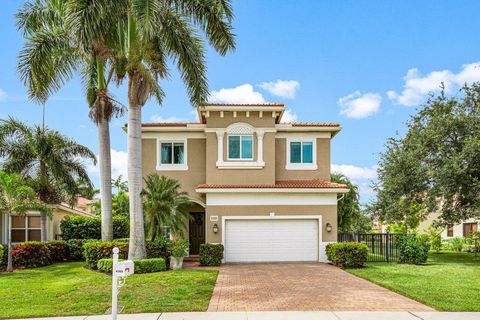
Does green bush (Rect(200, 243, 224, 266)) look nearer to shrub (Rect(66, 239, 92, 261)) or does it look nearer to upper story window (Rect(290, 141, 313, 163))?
upper story window (Rect(290, 141, 313, 163))

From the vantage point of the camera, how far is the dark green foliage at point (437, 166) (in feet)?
68.3

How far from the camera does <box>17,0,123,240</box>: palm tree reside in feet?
57.1

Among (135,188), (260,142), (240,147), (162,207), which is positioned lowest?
(162,207)

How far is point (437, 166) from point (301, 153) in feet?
22.1

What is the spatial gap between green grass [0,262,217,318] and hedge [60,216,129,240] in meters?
6.13

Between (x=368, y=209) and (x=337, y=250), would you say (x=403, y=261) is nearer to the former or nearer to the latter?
(x=337, y=250)

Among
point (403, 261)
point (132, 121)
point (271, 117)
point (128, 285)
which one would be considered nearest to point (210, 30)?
point (132, 121)

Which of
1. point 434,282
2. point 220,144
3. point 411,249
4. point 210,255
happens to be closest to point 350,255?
point 411,249

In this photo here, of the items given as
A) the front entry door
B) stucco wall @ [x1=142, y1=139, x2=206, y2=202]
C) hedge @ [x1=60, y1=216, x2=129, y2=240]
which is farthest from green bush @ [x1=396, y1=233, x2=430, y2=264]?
hedge @ [x1=60, y1=216, x2=129, y2=240]

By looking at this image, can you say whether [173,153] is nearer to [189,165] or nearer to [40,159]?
[189,165]

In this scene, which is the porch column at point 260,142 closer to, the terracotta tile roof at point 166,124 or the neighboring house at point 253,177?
the neighboring house at point 253,177

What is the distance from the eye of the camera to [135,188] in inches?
657

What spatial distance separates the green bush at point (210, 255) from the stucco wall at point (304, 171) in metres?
5.20

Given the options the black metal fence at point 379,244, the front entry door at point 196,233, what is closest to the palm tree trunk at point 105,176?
the front entry door at point 196,233
